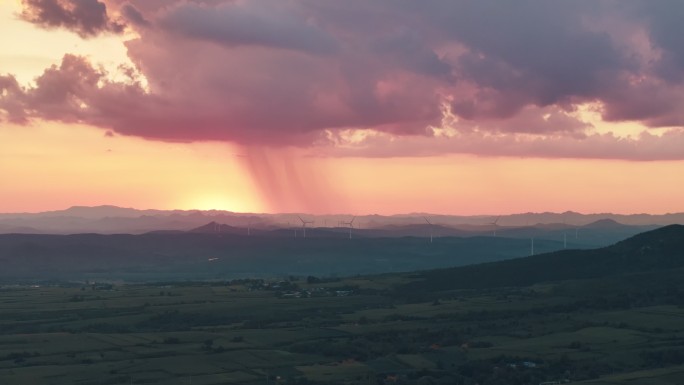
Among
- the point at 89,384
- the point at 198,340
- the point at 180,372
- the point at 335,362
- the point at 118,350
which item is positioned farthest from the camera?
the point at 198,340

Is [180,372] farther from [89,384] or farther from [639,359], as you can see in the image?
[639,359]

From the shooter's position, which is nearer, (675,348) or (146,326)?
(675,348)

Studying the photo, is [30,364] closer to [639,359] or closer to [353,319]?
[353,319]

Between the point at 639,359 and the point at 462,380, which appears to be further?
the point at 639,359

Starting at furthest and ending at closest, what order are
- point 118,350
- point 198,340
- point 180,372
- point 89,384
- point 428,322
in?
point 428,322 → point 198,340 → point 118,350 → point 180,372 → point 89,384

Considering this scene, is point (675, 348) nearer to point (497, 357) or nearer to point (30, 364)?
point (497, 357)

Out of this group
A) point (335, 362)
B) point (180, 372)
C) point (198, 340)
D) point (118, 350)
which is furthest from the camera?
point (198, 340)

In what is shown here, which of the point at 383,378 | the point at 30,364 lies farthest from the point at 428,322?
the point at 30,364

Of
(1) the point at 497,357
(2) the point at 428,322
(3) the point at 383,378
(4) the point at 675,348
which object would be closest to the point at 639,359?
(4) the point at 675,348

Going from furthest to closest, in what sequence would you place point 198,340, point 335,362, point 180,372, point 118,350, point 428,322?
1. point 428,322
2. point 198,340
3. point 118,350
4. point 335,362
5. point 180,372
